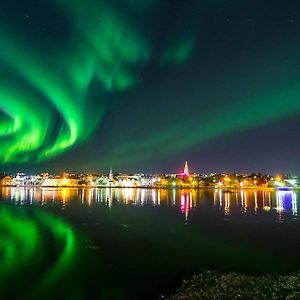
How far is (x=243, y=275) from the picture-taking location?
53.9 ft

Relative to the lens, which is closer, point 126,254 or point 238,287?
point 238,287

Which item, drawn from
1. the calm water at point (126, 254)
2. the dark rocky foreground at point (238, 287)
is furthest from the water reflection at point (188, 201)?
the dark rocky foreground at point (238, 287)

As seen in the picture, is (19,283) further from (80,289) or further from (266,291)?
(266,291)

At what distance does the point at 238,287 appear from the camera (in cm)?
1426

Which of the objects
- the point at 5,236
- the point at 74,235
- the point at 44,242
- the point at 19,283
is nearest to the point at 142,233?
the point at 74,235

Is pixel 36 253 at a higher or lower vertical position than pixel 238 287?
higher

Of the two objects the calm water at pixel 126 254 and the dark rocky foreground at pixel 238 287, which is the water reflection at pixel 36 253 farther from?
the dark rocky foreground at pixel 238 287

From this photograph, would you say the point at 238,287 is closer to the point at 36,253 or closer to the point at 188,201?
the point at 36,253

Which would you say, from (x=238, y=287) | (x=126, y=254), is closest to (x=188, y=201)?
(x=126, y=254)

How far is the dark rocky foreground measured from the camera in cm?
1315

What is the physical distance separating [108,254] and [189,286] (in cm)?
773

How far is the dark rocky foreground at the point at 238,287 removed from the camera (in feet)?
43.1

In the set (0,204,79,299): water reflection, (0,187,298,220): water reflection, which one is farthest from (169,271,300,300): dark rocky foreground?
(0,187,298,220): water reflection

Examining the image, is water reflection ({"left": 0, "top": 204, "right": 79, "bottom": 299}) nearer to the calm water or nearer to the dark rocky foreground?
the calm water
